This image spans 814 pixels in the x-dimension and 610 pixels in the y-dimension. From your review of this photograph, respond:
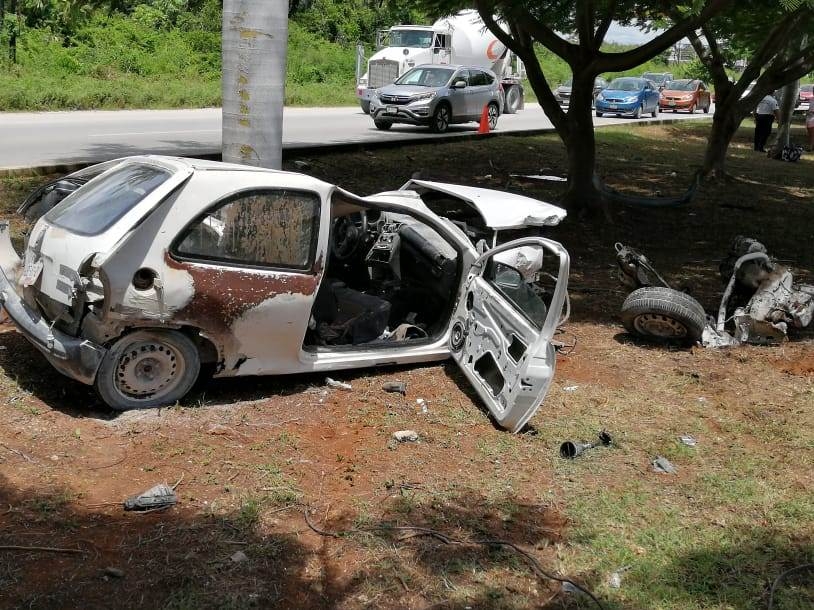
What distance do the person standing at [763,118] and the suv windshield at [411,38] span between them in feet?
34.8

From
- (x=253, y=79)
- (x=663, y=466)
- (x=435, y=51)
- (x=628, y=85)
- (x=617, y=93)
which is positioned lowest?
(x=663, y=466)

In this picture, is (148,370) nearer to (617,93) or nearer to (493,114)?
(493,114)

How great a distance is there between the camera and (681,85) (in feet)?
137

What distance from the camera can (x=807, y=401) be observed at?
717 cm

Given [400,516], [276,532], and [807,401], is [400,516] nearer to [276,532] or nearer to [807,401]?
[276,532]

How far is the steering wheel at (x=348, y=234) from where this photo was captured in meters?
7.64

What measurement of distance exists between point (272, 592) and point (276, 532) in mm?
535

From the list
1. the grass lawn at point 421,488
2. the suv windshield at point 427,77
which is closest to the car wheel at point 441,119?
the suv windshield at point 427,77

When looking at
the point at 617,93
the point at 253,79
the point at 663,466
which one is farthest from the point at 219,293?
the point at 617,93

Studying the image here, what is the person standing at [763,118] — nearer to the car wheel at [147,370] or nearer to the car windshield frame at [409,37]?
the car windshield frame at [409,37]

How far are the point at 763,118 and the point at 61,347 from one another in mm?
25096

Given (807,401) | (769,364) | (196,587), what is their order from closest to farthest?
(196,587), (807,401), (769,364)

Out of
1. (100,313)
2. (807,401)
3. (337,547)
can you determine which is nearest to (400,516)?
(337,547)

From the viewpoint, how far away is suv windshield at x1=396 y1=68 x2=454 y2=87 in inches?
953
